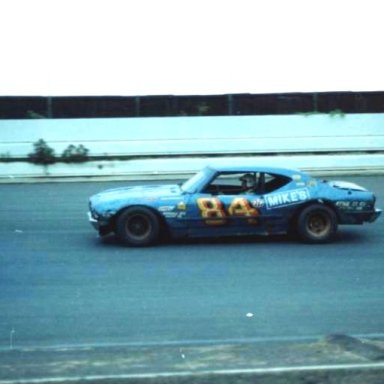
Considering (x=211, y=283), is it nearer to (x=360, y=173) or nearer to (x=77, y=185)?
(x=77, y=185)

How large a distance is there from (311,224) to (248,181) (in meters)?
1.08

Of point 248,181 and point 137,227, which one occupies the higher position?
point 248,181

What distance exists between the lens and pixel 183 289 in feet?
29.7

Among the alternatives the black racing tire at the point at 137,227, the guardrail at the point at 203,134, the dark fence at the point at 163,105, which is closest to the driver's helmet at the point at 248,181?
the black racing tire at the point at 137,227

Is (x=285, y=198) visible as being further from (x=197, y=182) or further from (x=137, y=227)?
(x=137, y=227)

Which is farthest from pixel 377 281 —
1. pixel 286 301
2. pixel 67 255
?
pixel 67 255

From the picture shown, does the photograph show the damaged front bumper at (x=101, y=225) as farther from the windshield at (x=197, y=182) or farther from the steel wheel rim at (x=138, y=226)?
the windshield at (x=197, y=182)

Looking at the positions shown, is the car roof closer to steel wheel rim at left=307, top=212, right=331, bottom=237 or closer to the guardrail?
steel wheel rim at left=307, top=212, right=331, bottom=237

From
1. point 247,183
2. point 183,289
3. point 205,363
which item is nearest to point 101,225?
Result: point 247,183

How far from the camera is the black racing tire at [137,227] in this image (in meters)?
11.6

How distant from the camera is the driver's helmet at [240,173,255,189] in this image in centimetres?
1196

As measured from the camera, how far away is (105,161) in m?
21.8

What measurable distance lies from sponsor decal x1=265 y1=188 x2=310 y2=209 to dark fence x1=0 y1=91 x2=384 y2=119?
42.1 ft

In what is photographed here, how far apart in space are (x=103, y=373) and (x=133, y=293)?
3.46 metres
